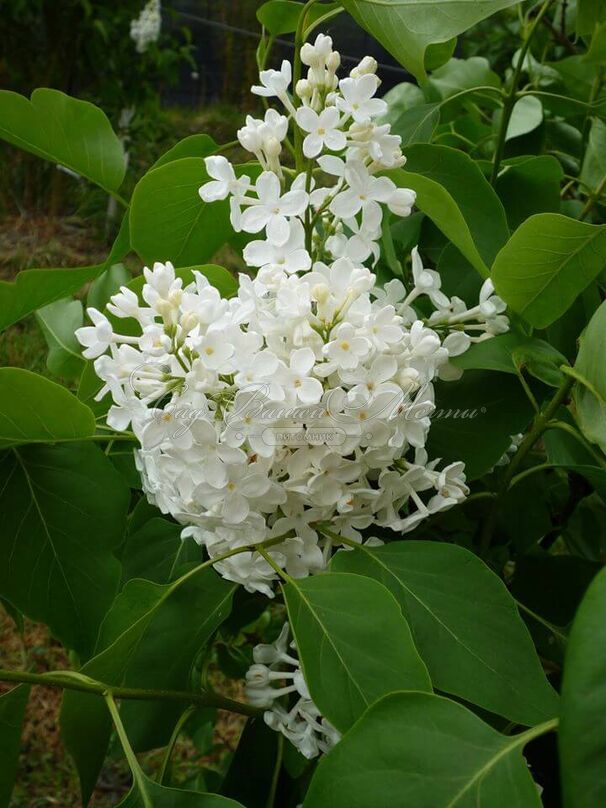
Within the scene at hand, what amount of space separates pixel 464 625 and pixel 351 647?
7 centimetres

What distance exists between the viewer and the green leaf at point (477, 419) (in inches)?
22.6

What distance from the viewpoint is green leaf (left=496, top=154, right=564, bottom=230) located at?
697 mm

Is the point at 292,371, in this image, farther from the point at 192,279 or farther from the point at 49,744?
the point at 49,744

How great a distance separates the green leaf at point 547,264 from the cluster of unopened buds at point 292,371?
23 mm

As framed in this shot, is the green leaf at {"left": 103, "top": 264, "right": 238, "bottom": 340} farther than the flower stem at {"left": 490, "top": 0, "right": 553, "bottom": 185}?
No

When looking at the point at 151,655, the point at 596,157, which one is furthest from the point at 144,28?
the point at 151,655

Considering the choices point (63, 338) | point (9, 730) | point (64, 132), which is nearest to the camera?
point (9, 730)

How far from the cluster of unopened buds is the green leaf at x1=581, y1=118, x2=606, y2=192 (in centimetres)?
36

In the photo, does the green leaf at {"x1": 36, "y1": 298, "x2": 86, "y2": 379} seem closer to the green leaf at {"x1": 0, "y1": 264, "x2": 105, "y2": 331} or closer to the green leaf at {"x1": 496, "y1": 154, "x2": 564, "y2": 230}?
the green leaf at {"x1": 0, "y1": 264, "x2": 105, "y2": 331}

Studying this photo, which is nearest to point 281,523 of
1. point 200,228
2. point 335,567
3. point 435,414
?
point 335,567

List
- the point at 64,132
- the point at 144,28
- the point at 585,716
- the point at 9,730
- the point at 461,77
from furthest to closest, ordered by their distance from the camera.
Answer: the point at 144,28
the point at 461,77
the point at 64,132
the point at 9,730
the point at 585,716

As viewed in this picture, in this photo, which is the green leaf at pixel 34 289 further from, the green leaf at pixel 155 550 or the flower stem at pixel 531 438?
the flower stem at pixel 531 438

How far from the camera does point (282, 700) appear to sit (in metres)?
0.64

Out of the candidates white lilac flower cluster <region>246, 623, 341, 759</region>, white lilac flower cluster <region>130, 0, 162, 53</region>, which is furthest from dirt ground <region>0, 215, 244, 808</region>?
white lilac flower cluster <region>130, 0, 162, 53</region>
